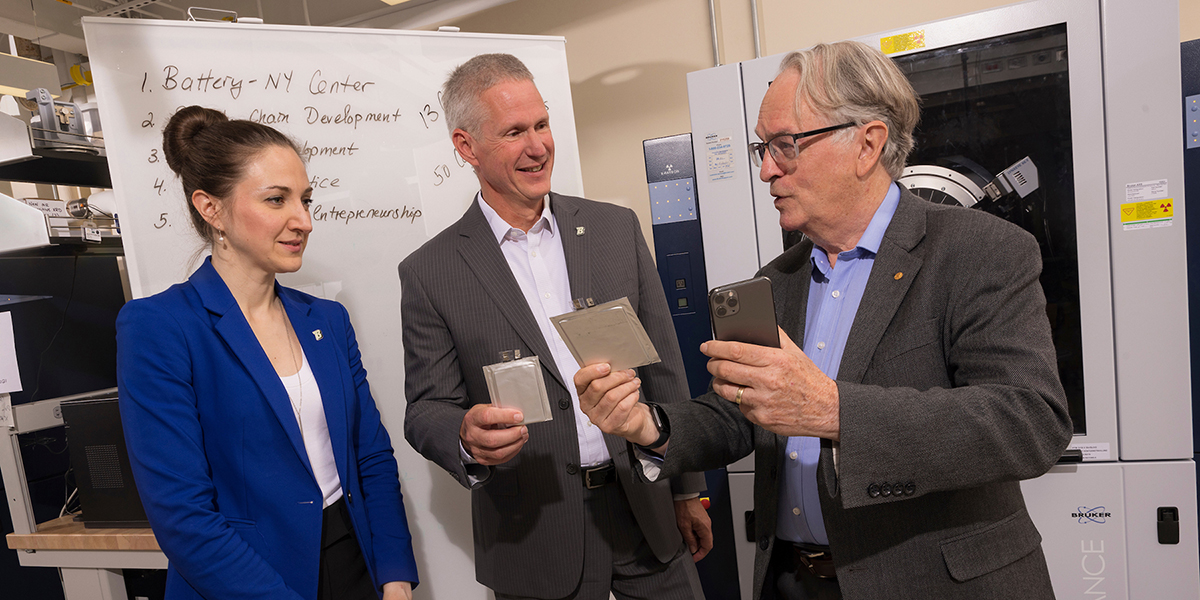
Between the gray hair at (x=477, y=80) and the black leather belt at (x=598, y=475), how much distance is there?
0.88 meters

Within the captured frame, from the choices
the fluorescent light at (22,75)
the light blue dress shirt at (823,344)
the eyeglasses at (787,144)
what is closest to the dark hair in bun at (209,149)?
the eyeglasses at (787,144)

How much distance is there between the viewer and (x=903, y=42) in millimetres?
1761

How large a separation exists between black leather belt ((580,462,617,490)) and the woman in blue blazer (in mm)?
496

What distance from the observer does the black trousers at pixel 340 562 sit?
4.75 ft

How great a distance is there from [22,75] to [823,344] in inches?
144

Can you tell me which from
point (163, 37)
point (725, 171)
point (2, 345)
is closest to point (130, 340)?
point (163, 37)

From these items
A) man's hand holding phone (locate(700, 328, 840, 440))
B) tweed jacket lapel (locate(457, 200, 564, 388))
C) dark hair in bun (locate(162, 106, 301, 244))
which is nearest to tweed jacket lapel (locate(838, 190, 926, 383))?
man's hand holding phone (locate(700, 328, 840, 440))

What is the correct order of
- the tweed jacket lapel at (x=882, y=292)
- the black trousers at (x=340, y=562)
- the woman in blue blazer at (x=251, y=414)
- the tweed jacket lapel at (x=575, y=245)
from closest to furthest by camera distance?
the tweed jacket lapel at (x=882, y=292) → the woman in blue blazer at (x=251, y=414) → the black trousers at (x=340, y=562) → the tweed jacket lapel at (x=575, y=245)

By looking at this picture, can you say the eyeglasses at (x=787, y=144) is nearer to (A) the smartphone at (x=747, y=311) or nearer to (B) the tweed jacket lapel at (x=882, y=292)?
(B) the tweed jacket lapel at (x=882, y=292)

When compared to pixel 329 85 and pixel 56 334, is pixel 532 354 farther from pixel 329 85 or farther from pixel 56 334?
pixel 56 334

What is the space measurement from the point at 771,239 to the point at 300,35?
162cm

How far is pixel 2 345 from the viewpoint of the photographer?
2.86m

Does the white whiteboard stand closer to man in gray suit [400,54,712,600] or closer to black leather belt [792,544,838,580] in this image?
man in gray suit [400,54,712,600]

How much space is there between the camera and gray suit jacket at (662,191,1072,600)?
0.93m
